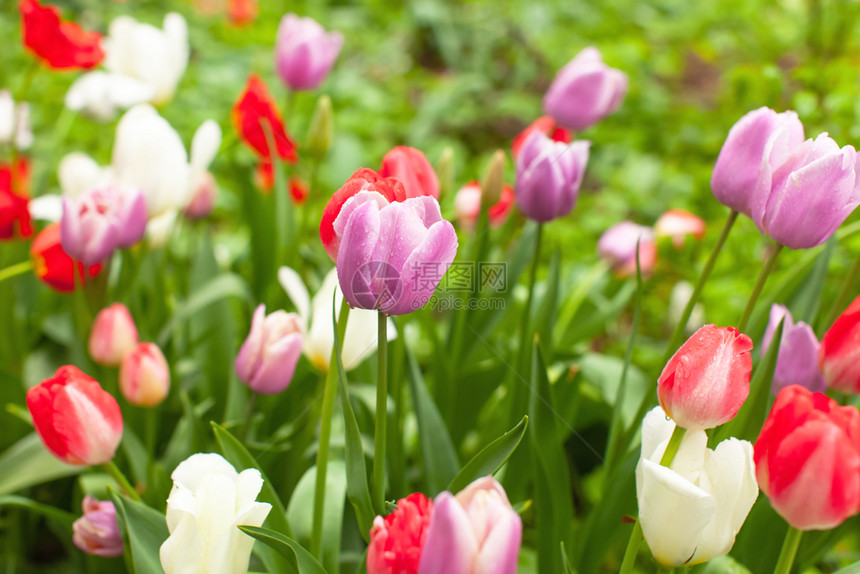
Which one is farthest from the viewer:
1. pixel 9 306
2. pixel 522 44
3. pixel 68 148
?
pixel 522 44

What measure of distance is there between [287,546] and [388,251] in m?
0.20

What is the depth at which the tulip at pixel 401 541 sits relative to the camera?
0.39 metres

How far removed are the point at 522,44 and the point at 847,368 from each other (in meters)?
2.37

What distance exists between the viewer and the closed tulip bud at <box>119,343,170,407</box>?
2.19 ft

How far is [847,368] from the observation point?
55 cm

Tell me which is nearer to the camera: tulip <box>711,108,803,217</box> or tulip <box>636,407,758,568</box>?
tulip <box>636,407,758,568</box>

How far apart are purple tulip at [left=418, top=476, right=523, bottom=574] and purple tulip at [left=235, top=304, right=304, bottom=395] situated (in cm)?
29

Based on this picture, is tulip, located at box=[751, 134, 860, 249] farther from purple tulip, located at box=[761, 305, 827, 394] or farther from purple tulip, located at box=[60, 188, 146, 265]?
purple tulip, located at box=[60, 188, 146, 265]

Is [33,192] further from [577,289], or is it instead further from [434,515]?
[434,515]

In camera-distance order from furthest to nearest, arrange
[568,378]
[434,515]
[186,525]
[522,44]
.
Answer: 1. [522,44]
2. [568,378]
3. [186,525]
4. [434,515]

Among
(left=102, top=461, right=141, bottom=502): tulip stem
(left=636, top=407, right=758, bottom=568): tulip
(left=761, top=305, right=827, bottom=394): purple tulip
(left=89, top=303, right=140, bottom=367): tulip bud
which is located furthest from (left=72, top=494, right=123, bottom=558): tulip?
(left=761, top=305, right=827, bottom=394): purple tulip

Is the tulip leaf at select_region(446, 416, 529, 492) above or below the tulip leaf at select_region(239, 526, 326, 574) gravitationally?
above

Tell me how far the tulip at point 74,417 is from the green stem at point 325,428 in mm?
162

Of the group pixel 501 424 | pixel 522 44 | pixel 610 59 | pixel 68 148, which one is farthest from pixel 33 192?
pixel 522 44
